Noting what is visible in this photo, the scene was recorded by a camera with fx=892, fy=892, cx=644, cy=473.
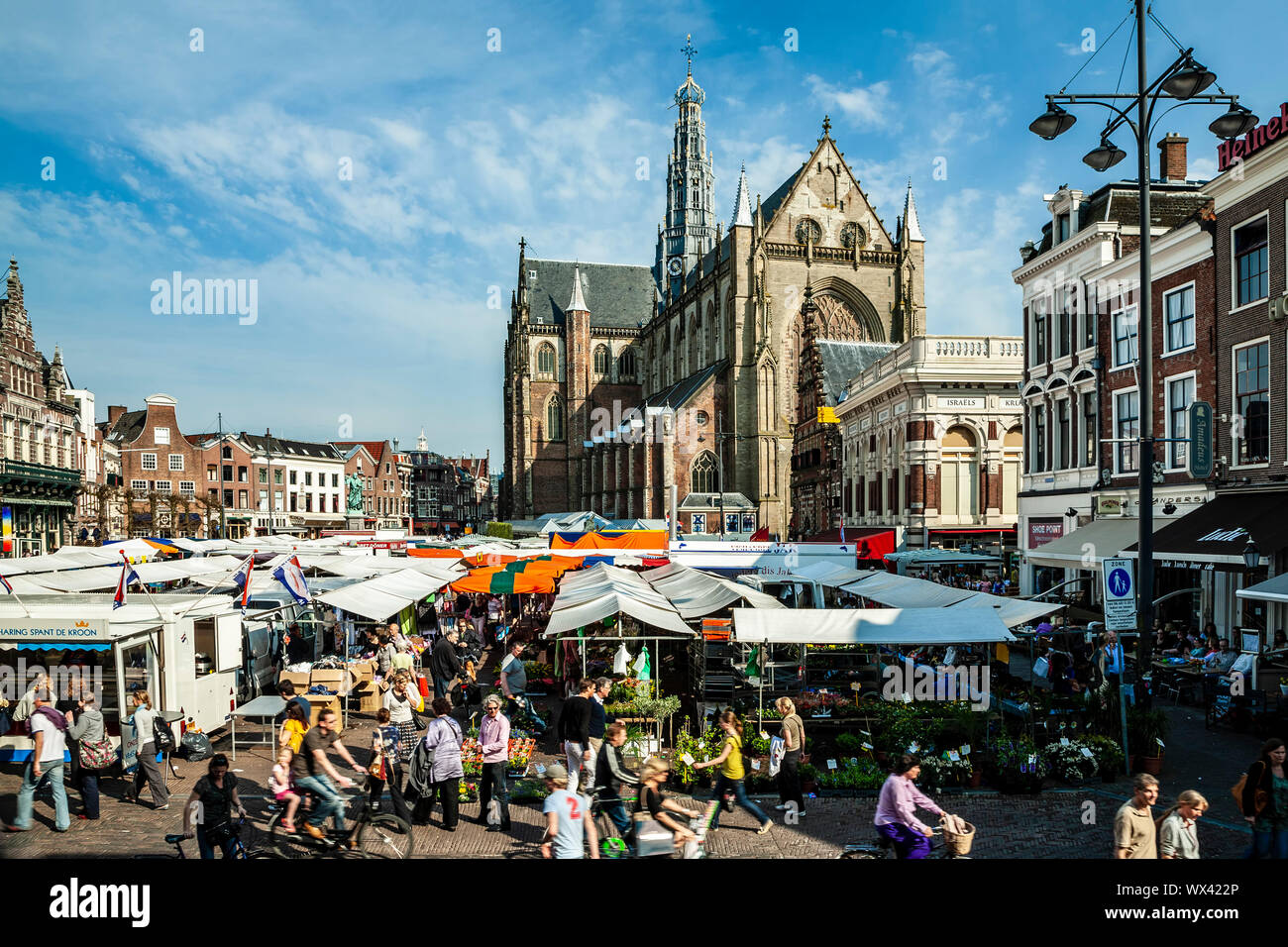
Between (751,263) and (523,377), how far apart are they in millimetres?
35922

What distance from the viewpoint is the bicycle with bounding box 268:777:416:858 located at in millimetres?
8305

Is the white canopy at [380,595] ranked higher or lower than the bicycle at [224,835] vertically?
higher

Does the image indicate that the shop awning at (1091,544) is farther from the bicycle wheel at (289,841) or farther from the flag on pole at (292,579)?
the bicycle wheel at (289,841)

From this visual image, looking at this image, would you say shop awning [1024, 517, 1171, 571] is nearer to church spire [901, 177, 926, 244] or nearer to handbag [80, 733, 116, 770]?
handbag [80, 733, 116, 770]

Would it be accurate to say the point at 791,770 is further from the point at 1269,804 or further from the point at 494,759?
the point at 1269,804

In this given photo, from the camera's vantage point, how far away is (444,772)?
947 centimetres

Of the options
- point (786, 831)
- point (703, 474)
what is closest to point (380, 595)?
point (786, 831)

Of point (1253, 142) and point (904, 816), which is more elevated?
point (1253, 142)

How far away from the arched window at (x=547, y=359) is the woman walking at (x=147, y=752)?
87.6m

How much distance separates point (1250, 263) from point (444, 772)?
1947 centimetres

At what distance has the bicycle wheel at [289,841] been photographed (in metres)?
8.32

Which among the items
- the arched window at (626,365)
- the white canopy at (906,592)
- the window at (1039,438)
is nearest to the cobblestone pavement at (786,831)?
the white canopy at (906,592)

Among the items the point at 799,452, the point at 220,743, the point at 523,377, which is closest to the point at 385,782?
the point at 220,743
